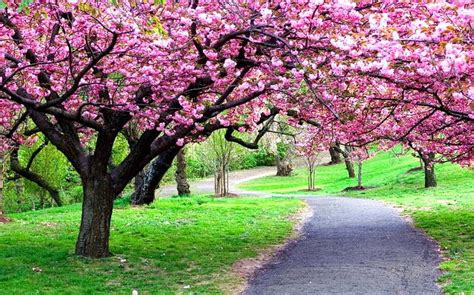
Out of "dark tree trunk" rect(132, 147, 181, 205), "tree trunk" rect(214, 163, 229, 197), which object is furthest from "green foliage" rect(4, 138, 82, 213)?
"tree trunk" rect(214, 163, 229, 197)

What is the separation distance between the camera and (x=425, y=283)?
8.15 meters

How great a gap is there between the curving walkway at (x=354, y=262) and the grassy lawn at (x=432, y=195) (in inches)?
15.3

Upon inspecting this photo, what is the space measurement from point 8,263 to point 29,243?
2.26 m

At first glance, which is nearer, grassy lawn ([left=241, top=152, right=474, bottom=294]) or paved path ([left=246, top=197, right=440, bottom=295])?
paved path ([left=246, top=197, right=440, bottom=295])

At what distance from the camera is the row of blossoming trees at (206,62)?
6594mm

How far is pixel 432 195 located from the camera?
23.8m

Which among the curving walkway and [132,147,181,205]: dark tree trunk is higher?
[132,147,181,205]: dark tree trunk

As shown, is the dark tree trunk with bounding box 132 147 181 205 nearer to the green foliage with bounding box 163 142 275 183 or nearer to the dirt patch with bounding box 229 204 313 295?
the dirt patch with bounding box 229 204 313 295

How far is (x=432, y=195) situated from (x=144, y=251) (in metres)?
16.7

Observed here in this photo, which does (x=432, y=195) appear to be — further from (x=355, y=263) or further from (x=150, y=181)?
(x=355, y=263)

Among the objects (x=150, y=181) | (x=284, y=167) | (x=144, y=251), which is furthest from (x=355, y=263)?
(x=284, y=167)

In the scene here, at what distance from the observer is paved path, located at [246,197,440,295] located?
8.00 metres

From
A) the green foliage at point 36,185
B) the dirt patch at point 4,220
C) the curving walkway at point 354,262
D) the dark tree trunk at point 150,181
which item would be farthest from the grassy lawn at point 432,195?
the green foliage at point 36,185

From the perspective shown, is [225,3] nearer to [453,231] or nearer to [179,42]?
[179,42]
